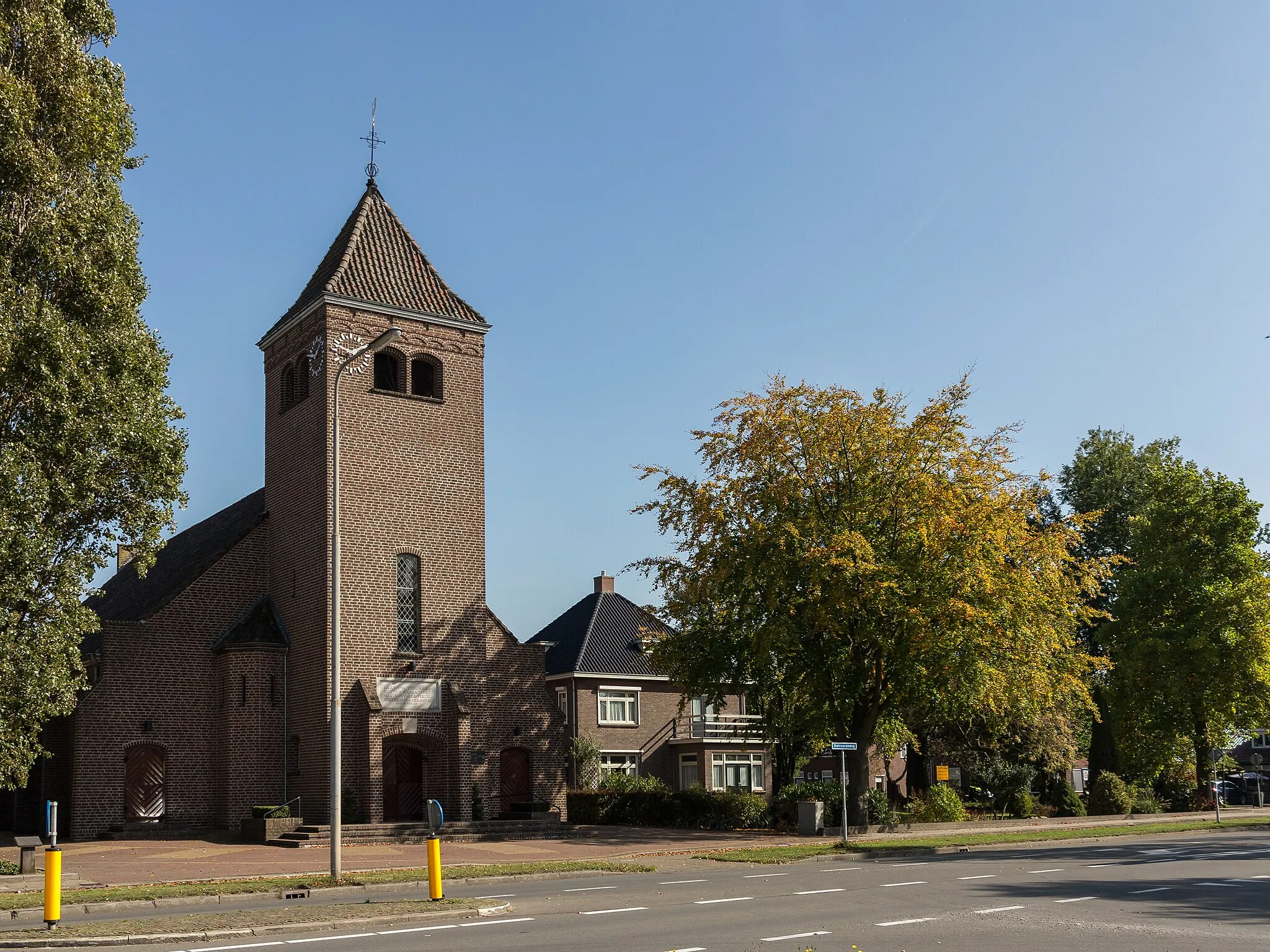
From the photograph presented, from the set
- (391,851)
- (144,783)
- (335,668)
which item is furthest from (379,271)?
(335,668)

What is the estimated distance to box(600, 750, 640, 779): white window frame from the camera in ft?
167

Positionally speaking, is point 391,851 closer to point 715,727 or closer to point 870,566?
point 870,566

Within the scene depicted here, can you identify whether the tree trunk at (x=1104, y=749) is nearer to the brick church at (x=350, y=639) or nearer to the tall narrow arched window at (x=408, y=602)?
the brick church at (x=350, y=639)

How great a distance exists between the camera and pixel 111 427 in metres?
24.2

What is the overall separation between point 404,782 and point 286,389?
1293cm

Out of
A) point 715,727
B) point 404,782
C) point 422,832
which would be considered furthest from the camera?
point 715,727

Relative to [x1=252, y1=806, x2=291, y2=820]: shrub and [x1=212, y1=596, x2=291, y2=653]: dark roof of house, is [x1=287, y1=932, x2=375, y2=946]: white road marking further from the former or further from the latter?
[x1=212, y1=596, x2=291, y2=653]: dark roof of house

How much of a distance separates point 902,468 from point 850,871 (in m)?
13.1

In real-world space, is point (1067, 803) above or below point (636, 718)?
below

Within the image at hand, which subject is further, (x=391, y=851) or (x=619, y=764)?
(x=619, y=764)

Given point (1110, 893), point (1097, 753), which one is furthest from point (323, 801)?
point (1097, 753)

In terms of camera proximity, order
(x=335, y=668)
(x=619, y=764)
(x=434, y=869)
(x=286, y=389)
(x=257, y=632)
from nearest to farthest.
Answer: (x=434, y=869) → (x=335, y=668) → (x=257, y=632) → (x=286, y=389) → (x=619, y=764)

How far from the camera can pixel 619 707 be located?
175 ft

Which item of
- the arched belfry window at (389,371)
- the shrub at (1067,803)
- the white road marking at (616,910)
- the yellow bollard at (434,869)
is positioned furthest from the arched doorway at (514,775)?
the white road marking at (616,910)
